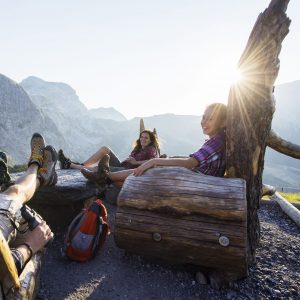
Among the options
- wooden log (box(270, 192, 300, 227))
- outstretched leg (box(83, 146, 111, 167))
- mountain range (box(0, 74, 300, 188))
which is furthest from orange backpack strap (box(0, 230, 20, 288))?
mountain range (box(0, 74, 300, 188))

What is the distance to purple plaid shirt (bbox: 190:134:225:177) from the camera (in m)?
4.23

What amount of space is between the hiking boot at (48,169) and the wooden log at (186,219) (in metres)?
1.53

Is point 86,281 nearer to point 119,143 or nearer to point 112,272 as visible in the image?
point 112,272

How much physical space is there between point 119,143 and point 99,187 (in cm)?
15946

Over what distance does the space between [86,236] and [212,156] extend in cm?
215

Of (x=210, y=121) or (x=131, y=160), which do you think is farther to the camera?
(x=131, y=160)

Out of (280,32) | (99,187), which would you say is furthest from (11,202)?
(280,32)

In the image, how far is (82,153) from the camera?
483 feet

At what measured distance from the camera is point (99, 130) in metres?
182

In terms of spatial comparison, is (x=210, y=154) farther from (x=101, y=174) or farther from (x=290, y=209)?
(x=290, y=209)

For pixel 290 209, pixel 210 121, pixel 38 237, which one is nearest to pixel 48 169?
pixel 38 237

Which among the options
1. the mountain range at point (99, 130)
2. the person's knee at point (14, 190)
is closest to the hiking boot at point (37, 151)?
the person's knee at point (14, 190)

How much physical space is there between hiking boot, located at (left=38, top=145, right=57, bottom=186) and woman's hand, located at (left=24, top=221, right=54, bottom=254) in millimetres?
1447

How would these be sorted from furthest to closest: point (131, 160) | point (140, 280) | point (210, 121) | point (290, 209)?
point (131, 160) → point (290, 209) → point (210, 121) → point (140, 280)
